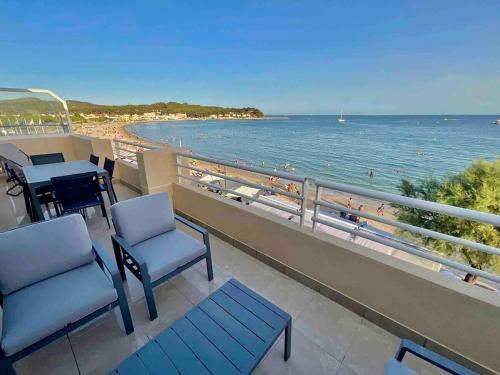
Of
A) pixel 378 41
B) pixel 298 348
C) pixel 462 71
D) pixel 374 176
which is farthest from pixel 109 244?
pixel 462 71

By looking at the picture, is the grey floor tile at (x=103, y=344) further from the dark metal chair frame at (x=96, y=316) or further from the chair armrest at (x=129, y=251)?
the chair armrest at (x=129, y=251)

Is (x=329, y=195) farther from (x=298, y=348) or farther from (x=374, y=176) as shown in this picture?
(x=298, y=348)

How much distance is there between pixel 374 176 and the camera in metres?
17.3

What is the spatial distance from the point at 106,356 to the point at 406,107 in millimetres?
50711

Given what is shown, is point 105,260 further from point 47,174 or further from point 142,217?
point 47,174

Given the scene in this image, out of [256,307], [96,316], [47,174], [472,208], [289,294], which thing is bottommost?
[472,208]

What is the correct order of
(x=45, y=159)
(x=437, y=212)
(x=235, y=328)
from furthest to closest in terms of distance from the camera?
(x=45, y=159) → (x=437, y=212) → (x=235, y=328)

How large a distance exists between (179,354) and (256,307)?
0.51 m

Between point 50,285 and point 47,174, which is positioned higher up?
point 47,174

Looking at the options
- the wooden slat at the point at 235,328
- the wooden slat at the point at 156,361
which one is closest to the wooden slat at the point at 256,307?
the wooden slat at the point at 235,328

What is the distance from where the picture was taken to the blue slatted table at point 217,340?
1.05 m

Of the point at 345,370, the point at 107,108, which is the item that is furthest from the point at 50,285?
the point at 107,108

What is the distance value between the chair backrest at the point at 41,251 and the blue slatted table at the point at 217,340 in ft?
3.36

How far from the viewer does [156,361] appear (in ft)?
3.50
